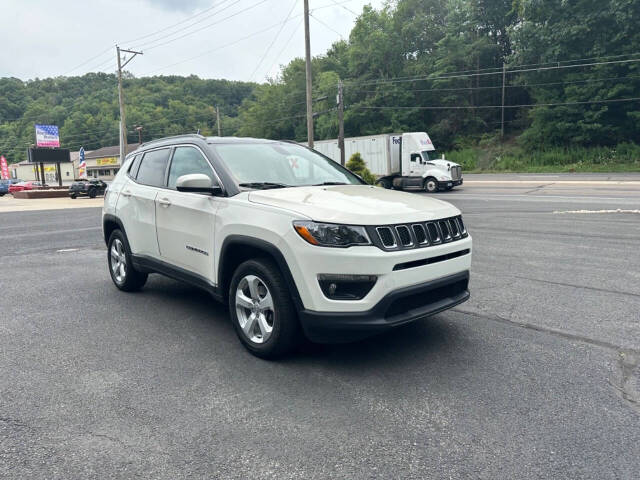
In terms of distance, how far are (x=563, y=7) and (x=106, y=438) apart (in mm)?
47934

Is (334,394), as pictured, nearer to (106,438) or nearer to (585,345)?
(106,438)

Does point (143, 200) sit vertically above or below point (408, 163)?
A: below

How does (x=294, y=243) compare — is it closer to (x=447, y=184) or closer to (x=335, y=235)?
(x=335, y=235)

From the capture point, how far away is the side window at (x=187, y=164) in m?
4.68

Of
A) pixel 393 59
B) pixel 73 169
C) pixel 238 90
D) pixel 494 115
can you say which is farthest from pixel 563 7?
pixel 73 169

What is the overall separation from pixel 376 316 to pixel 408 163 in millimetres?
25440

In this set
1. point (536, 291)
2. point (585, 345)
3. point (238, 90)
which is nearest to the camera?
point (585, 345)

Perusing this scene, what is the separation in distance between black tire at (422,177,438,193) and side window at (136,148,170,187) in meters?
22.3

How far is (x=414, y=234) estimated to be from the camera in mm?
3672

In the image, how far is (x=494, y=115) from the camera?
178 ft

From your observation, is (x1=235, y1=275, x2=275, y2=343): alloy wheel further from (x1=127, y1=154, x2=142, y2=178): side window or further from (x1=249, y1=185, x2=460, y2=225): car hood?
(x1=127, y1=154, x2=142, y2=178): side window

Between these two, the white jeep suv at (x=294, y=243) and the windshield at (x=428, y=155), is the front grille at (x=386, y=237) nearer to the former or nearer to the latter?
the white jeep suv at (x=294, y=243)

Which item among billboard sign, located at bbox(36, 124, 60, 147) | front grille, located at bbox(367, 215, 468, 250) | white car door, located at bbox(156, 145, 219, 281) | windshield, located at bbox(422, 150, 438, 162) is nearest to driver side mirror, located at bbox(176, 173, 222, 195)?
white car door, located at bbox(156, 145, 219, 281)

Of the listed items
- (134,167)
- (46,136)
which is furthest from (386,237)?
(46,136)
